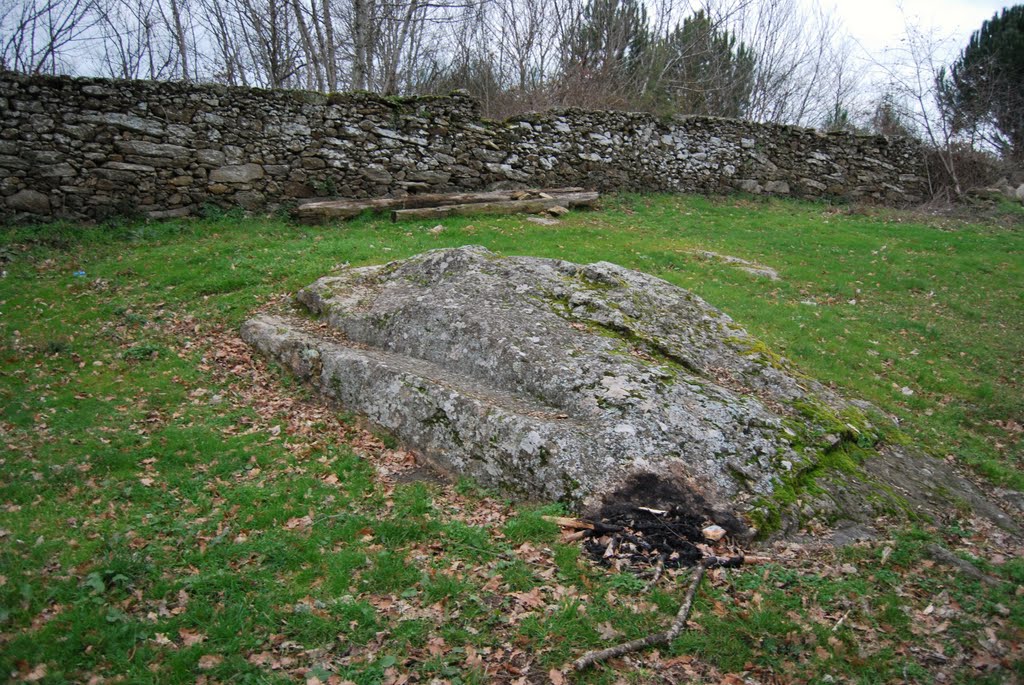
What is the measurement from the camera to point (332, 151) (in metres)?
14.8

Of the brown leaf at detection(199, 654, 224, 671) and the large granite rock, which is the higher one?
the large granite rock

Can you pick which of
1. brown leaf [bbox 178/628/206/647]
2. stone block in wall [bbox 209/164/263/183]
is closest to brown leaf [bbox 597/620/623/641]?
brown leaf [bbox 178/628/206/647]

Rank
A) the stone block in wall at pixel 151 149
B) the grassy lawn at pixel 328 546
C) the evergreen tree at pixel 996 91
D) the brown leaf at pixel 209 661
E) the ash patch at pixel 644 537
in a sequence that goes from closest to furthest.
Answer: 1. the brown leaf at pixel 209 661
2. the grassy lawn at pixel 328 546
3. the ash patch at pixel 644 537
4. the stone block in wall at pixel 151 149
5. the evergreen tree at pixel 996 91

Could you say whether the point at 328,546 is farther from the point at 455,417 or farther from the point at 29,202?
the point at 29,202

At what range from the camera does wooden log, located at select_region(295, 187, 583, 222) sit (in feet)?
45.8

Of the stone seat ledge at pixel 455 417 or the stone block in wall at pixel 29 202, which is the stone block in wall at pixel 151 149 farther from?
the stone seat ledge at pixel 455 417

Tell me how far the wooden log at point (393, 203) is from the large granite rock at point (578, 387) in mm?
5727

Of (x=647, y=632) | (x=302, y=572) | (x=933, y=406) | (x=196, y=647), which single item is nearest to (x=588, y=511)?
(x=647, y=632)

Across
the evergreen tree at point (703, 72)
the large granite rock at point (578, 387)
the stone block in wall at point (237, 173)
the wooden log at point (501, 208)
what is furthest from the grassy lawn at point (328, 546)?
the evergreen tree at point (703, 72)

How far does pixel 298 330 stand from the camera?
A: 26.8 ft

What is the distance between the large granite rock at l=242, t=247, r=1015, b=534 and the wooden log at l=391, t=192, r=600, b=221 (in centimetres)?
573

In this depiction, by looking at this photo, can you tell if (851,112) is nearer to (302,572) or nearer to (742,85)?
(742,85)

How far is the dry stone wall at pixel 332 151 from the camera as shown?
12430mm

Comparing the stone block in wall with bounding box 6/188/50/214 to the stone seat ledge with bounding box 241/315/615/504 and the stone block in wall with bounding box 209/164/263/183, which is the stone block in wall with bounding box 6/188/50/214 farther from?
the stone seat ledge with bounding box 241/315/615/504
